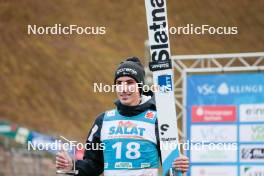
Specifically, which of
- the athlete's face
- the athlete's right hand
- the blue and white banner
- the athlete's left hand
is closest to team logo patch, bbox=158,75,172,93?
the athlete's face

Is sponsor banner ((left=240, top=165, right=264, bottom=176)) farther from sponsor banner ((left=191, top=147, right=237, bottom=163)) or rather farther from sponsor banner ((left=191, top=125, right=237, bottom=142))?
sponsor banner ((left=191, top=125, right=237, bottom=142))

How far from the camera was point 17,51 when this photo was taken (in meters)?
28.0

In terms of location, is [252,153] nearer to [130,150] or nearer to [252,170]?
[252,170]

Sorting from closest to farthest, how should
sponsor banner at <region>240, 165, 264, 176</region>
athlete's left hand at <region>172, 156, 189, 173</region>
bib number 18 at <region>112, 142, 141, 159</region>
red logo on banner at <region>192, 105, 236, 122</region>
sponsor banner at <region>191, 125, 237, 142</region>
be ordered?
athlete's left hand at <region>172, 156, 189, 173</region>
bib number 18 at <region>112, 142, 141, 159</region>
sponsor banner at <region>240, 165, 264, 176</region>
sponsor banner at <region>191, 125, 237, 142</region>
red logo on banner at <region>192, 105, 236, 122</region>

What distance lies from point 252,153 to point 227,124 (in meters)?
0.61

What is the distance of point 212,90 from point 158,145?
18.8ft

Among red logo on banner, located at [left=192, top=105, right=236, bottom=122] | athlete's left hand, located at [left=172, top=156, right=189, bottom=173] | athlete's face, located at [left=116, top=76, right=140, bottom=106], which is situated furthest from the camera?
red logo on banner, located at [left=192, top=105, right=236, bottom=122]

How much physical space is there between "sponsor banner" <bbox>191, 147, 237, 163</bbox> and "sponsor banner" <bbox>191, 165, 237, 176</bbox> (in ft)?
0.37

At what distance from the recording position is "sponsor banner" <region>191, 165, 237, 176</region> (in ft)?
36.3

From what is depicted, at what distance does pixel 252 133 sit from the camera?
36.0 ft

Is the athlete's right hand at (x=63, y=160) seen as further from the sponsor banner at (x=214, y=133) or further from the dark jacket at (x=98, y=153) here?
the sponsor banner at (x=214, y=133)

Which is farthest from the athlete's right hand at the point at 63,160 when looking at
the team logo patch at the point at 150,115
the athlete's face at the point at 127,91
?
the team logo patch at the point at 150,115

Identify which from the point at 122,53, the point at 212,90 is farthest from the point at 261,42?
the point at 212,90

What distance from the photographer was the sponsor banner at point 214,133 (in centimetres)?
1101
